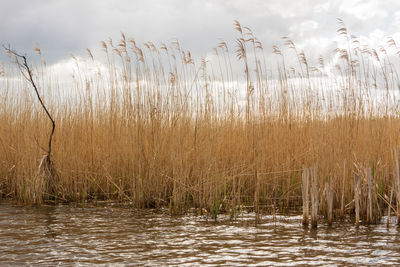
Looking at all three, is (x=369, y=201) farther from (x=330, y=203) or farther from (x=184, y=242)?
(x=184, y=242)

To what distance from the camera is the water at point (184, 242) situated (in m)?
2.69

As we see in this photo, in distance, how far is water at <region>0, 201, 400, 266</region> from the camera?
2.69m

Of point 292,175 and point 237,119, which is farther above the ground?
point 237,119

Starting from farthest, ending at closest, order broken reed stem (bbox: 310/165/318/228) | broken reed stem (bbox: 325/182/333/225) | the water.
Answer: broken reed stem (bbox: 325/182/333/225), broken reed stem (bbox: 310/165/318/228), the water

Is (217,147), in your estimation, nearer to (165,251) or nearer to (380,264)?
(165,251)

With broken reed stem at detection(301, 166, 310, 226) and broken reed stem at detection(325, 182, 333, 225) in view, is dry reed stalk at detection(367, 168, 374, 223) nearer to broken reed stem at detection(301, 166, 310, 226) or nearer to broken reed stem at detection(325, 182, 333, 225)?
broken reed stem at detection(325, 182, 333, 225)

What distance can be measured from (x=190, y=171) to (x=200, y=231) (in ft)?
4.43

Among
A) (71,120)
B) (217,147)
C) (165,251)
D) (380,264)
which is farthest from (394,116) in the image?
(71,120)

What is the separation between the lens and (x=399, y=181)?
3.60 m

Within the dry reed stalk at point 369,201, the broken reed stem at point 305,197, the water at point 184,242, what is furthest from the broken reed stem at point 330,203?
the dry reed stalk at point 369,201

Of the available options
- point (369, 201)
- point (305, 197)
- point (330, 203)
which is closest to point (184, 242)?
point (305, 197)

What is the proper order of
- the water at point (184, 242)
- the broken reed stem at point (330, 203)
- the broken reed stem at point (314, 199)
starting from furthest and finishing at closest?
the broken reed stem at point (330, 203) < the broken reed stem at point (314, 199) < the water at point (184, 242)

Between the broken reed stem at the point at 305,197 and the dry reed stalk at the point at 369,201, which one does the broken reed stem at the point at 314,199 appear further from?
the dry reed stalk at the point at 369,201

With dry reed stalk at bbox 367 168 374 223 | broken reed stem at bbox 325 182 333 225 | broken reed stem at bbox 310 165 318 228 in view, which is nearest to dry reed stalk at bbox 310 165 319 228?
broken reed stem at bbox 310 165 318 228
